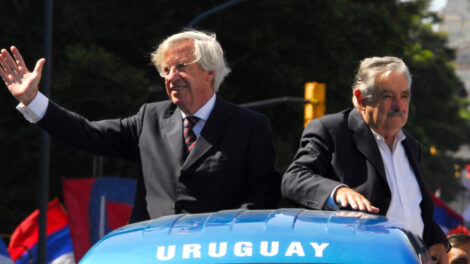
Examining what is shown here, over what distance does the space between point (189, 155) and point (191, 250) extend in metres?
1.59

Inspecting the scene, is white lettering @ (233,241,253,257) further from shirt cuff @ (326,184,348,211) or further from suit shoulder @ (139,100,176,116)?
suit shoulder @ (139,100,176,116)

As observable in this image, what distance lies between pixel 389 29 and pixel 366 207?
69.0ft

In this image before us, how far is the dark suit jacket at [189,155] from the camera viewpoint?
4160 mm

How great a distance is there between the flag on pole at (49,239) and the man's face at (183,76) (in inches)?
456


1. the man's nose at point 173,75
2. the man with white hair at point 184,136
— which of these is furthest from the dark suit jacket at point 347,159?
the man's nose at point 173,75

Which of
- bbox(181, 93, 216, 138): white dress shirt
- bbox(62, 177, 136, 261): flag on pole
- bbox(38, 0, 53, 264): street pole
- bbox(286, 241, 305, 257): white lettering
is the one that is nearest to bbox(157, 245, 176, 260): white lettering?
bbox(286, 241, 305, 257): white lettering

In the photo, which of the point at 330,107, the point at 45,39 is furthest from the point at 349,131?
the point at 330,107

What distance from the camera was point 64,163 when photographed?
21562 mm

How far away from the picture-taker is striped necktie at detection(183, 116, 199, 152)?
4.28 metres

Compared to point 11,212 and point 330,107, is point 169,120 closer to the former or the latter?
point 11,212

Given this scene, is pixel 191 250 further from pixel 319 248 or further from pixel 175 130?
pixel 175 130

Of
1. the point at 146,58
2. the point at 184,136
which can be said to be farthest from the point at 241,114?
the point at 146,58

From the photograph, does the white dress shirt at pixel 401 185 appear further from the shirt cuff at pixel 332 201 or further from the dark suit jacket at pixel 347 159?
the shirt cuff at pixel 332 201

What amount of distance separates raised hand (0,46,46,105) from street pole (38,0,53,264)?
11879 mm
